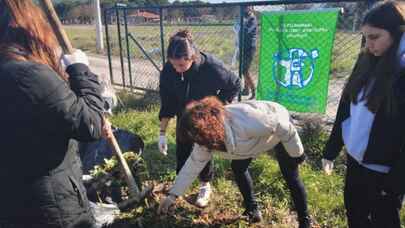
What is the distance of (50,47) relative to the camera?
1440 millimetres

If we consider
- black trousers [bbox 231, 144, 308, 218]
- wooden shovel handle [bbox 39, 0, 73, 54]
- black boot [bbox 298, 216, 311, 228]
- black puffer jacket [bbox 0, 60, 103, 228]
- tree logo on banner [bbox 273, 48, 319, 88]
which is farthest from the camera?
tree logo on banner [bbox 273, 48, 319, 88]

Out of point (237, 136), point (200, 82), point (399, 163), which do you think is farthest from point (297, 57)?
point (399, 163)

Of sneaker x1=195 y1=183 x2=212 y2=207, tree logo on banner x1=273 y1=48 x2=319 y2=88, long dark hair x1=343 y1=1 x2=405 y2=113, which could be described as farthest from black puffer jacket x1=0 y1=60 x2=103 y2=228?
tree logo on banner x1=273 y1=48 x2=319 y2=88

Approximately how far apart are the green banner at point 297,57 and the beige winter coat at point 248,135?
181 cm

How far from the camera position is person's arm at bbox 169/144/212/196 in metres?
2.40

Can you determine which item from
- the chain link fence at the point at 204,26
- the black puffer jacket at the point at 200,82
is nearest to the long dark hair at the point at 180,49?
the black puffer jacket at the point at 200,82

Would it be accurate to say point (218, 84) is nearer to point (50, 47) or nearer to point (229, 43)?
point (50, 47)

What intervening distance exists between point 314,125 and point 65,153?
3428 millimetres

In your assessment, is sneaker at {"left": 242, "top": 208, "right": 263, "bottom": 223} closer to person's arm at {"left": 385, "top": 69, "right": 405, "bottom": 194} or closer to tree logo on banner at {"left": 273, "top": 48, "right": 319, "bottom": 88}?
person's arm at {"left": 385, "top": 69, "right": 405, "bottom": 194}

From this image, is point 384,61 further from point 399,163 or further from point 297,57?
point 297,57

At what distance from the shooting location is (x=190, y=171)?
2.43 metres

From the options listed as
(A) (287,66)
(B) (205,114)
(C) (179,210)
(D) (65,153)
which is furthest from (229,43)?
(D) (65,153)

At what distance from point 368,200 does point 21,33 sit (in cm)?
194

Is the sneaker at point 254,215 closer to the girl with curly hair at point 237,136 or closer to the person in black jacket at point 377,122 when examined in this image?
the girl with curly hair at point 237,136
